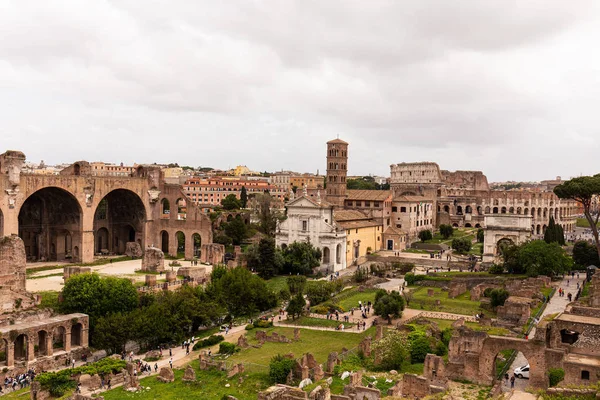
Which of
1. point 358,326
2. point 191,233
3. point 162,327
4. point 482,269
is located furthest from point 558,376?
point 191,233

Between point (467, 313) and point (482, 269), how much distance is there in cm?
1658

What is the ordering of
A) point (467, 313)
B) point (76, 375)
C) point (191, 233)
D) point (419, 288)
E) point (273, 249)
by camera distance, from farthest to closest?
point (191, 233), point (273, 249), point (419, 288), point (467, 313), point (76, 375)

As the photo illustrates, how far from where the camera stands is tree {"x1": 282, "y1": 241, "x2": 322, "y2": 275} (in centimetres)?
5686

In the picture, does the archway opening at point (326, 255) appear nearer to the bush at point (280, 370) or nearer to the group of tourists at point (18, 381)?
the bush at point (280, 370)

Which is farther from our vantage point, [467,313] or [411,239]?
[411,239]

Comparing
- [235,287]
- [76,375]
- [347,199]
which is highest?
[347,199]

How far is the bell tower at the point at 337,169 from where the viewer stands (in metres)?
72.2

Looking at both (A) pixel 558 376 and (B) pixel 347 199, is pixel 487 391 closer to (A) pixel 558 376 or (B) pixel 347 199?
(A) pixel 558 376

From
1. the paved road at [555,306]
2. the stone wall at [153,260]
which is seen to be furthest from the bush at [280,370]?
the stone wall at [153,260]

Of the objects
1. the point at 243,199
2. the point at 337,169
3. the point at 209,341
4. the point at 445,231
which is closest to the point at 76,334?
the point at 209,341

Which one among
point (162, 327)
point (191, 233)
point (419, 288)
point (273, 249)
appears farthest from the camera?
point (191, 233)

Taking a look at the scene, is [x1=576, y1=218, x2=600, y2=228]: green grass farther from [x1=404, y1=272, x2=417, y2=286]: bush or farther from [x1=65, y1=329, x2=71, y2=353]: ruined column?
[x1=65, y1=329, x2=71, y2=353]: ruined column

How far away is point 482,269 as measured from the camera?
5638cm

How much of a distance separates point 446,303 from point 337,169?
31.5 meters
